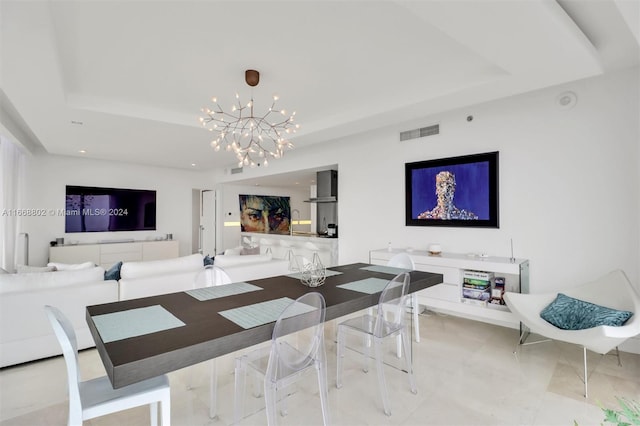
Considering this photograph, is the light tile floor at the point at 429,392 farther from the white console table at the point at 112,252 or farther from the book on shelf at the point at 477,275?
the white console table at the point at 112,252

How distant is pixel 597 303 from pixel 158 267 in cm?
440

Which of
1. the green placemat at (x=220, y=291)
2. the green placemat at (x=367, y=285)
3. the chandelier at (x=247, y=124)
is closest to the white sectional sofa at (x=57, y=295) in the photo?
the green placemat at (x=220, y=291)

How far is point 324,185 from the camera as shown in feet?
21.8

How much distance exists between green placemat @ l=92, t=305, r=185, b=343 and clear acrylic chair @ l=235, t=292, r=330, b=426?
1.76 feet

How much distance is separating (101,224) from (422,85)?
744cm

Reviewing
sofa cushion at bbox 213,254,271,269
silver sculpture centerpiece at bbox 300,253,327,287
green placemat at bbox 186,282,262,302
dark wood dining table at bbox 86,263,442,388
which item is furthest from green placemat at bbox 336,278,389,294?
sofa cushion at bbox 213,254,271,269

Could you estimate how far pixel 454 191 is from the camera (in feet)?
14.2

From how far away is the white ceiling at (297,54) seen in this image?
2168mm

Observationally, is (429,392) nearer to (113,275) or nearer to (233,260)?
(233,260)

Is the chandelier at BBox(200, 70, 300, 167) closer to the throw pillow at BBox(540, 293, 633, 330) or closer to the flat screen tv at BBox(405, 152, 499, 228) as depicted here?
the flat screen tv at BBox(405, 152, 499, 228)

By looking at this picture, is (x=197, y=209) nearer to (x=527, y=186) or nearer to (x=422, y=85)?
(x=422, y=85)

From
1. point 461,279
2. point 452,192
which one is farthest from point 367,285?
point 452,192

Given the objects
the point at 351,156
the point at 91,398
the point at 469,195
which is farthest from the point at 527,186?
the point at 91,398

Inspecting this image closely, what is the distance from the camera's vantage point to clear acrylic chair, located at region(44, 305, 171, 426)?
1.46m
